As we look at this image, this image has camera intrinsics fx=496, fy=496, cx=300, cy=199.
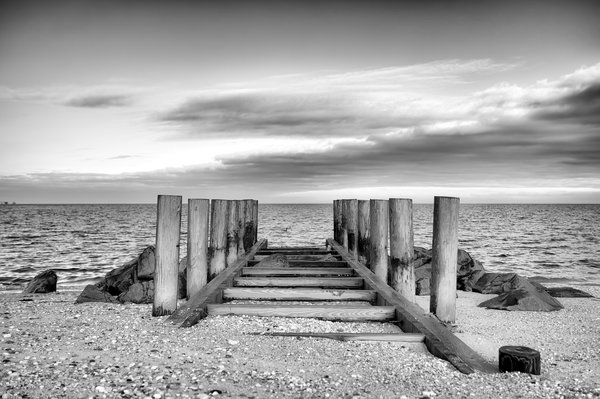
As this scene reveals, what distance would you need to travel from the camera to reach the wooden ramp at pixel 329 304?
192 inches

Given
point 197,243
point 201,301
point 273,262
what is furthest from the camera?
point 273,262

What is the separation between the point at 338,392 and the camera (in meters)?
3.63

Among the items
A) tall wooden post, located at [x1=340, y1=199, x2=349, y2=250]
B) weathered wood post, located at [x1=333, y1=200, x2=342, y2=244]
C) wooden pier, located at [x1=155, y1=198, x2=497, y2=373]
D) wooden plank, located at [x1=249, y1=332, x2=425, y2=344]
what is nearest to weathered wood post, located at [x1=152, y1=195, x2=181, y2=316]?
wooden pier, located at [x1=155, y1=198, x2=497, y2=373]

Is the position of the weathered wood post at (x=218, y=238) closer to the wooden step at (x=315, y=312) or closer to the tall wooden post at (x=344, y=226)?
the wooden step at (x=315, y=312)

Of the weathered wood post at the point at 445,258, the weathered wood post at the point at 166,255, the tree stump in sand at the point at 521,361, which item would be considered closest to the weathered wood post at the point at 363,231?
the weathered wood post at the point at 445,258

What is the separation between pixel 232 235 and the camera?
1043cm

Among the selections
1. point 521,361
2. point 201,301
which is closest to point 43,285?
point 201,301

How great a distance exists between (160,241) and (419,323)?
10.8ft

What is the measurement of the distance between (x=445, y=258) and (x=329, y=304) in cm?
171

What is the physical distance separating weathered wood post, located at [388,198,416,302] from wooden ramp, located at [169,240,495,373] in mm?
351

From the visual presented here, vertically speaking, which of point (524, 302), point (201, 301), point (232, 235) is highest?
point (232, 235)

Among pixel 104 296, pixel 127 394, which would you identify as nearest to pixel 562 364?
pixel 127 394

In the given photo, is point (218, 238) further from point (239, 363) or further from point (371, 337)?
point (239, 363)

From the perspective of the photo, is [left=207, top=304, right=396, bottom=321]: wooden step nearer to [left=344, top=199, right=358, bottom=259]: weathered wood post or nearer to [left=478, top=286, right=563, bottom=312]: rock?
[left=478, top=286, right=563, bottom=312]: rock
